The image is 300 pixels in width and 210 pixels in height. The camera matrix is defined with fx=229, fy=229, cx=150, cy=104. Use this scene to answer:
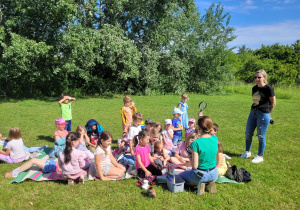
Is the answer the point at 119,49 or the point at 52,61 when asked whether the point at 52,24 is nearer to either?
the point at 52,61

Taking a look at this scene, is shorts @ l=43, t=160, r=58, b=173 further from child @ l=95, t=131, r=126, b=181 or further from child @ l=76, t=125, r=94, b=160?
child @ l=95, t=131, r=126, b=181

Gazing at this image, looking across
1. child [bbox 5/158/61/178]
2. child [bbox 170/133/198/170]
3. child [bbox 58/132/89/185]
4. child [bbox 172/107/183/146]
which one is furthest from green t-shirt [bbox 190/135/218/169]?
child [bbox 5/158/61/178]

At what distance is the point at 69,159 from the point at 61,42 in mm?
14905

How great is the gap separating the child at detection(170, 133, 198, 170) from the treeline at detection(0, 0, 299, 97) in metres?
13.5

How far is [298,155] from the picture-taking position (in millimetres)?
6992

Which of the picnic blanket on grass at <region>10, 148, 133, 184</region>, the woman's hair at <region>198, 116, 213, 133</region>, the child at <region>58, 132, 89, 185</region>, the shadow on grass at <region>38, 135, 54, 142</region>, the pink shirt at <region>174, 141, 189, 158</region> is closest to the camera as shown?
the woman's hair at <region>198, 116, 213, 133</region>

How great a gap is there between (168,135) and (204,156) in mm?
2917

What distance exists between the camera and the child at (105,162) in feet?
16.7

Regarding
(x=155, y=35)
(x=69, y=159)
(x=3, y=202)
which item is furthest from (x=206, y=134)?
(x=155, y=35)

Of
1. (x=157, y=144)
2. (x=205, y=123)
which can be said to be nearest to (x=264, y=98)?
(x=205, y=123)

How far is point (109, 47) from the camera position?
19.0 meters

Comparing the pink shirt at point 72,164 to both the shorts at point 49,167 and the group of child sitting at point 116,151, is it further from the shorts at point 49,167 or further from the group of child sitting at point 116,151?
the shorts at point 49,167

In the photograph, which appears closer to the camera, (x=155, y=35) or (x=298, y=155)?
(x=298, y=155)

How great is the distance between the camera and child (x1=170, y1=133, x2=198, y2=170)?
600 cm
